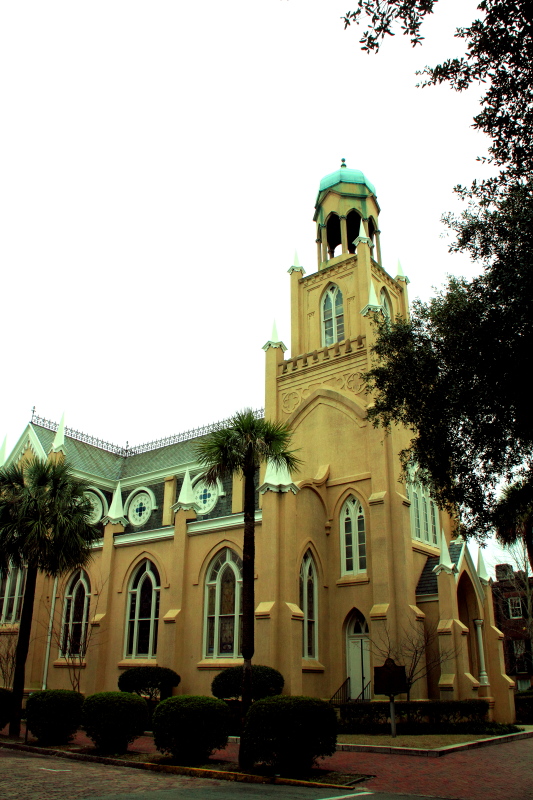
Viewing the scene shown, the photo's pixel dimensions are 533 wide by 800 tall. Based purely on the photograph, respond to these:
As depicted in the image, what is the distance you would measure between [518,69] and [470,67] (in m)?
0.76

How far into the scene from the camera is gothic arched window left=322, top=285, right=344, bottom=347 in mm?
30328

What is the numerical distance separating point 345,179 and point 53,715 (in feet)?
90.4

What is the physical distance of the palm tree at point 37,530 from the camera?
21.1m

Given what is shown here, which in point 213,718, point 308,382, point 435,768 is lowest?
point 435,768

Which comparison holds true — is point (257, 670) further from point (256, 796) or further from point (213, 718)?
point (256, 796)

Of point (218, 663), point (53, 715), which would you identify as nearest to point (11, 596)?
point (218, 663)

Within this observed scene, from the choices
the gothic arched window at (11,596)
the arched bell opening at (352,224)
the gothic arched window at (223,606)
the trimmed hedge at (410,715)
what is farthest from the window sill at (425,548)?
the gothic arched window at (11,596)

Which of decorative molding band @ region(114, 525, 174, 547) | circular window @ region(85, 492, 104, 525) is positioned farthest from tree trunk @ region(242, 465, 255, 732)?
circular window @ region(85, 492, 104, 525)

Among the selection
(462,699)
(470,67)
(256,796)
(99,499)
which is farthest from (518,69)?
(99,499)

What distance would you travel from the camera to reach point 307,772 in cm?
1306

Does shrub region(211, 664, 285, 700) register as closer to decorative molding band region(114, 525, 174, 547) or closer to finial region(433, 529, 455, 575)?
finial region(433, 529, 455, 575)

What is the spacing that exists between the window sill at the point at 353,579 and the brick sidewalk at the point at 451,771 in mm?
6968

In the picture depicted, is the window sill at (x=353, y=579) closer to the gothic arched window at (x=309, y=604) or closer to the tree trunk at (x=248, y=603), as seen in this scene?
the gothic arched window at (x=309, y=604)

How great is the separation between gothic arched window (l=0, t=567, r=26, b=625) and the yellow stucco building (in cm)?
8
